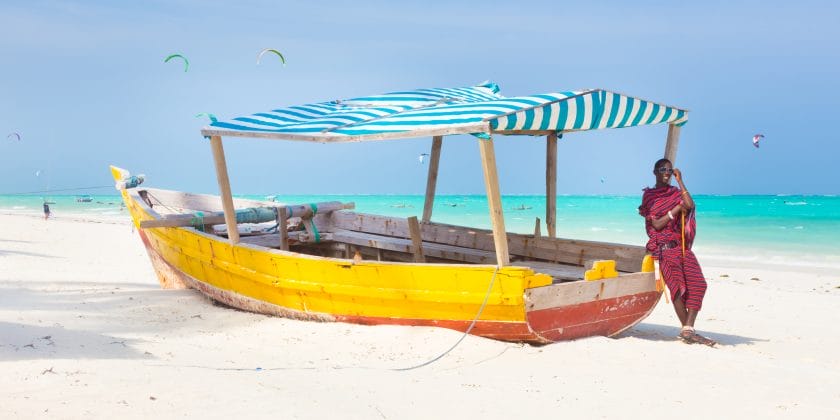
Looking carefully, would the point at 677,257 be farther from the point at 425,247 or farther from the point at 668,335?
the point at 425,247

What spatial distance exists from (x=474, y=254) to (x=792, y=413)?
3858mm

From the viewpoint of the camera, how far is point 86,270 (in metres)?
12.1

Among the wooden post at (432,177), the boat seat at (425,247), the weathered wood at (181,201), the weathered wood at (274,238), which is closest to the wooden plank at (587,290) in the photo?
the boat seat at (425,247)

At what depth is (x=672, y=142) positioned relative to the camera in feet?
23.5

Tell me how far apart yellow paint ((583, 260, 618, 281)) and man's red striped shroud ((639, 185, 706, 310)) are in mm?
492

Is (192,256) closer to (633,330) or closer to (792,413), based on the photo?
(633,330)

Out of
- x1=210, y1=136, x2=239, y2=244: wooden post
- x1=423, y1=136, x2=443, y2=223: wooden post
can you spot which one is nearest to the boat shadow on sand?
x1=423, y1=136, x2=443, y2=223: wooden post

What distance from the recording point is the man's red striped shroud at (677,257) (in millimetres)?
6301

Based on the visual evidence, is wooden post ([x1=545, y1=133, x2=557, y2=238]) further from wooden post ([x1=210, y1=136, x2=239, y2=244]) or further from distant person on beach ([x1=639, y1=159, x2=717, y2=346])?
wooden post ([x1=210, y1=136, x2=239, y2=244])

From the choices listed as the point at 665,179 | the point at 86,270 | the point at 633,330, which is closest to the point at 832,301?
the point at 633,330

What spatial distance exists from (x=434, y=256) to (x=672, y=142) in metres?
2.79

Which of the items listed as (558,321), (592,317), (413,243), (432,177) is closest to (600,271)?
(592,317)

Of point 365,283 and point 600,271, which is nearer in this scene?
point 600,271

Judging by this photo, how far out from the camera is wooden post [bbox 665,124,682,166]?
7.13m
